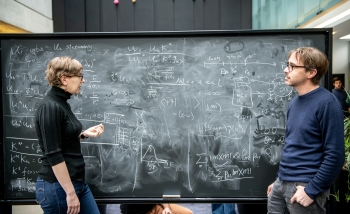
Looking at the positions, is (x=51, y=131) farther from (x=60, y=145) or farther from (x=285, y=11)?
(x=285, y=11)

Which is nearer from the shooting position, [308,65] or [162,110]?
[308,65]

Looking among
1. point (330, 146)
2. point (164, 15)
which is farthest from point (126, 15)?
point (330, 146)

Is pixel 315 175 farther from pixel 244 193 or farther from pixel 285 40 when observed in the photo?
pixel 285 40

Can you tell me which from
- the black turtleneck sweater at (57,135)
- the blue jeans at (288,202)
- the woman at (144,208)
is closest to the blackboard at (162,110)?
the woman at (144,208)

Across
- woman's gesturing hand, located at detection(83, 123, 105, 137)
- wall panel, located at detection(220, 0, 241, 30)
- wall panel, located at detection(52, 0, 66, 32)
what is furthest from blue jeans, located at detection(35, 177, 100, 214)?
wall panel, located at detection(220, 0, 241, 30)

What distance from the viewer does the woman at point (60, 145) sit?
5.80ft

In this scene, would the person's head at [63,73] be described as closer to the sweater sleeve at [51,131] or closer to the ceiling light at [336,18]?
the sweater sleeve at [51,131]

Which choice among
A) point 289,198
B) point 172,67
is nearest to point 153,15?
point 172,67

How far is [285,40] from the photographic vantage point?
244cm

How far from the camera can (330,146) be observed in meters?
1.68

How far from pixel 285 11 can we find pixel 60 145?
5749 millimetres

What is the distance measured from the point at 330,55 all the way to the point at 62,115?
2103 mm

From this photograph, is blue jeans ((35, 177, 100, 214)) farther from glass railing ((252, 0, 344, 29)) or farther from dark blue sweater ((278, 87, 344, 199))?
glass railing ((252, 0, 344, 29))

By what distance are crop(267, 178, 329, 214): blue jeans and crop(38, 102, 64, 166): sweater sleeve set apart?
1406 mm
